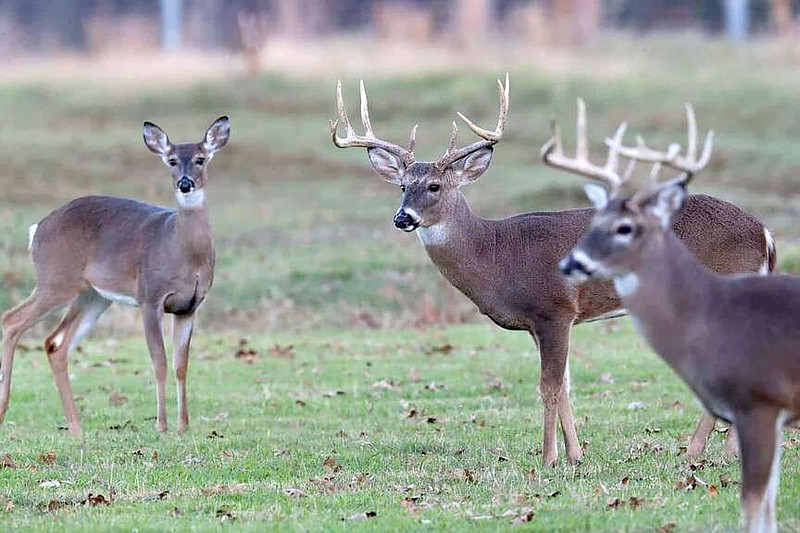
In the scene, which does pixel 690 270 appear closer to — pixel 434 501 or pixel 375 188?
pixel 434 501

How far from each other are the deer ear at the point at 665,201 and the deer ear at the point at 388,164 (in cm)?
348

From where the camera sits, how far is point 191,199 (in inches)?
463

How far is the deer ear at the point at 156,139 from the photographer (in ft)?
39.4

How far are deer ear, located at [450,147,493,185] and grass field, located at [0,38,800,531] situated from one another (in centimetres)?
185

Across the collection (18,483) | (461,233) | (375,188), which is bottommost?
(375,188)

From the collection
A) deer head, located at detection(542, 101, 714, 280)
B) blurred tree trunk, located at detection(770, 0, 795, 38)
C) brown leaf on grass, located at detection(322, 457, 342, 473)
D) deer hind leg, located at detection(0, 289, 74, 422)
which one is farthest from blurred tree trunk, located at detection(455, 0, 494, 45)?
deer head, located at detection(542, 101, 714, 280)

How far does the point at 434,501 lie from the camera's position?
8.49m

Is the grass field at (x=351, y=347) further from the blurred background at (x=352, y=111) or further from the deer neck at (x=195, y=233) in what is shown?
the deer neck at (x=195, y=233)

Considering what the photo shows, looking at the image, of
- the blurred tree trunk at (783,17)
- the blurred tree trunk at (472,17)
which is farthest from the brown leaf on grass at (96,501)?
the blurred tree trunk at (472,17)

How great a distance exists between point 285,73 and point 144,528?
99.8 ft

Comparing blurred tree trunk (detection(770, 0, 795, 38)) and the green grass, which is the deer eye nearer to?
the green grass

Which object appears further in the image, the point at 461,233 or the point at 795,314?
the point at 461,233

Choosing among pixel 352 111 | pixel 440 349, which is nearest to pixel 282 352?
pixel 440 349

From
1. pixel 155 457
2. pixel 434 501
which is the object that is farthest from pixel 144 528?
pixel 155 457
